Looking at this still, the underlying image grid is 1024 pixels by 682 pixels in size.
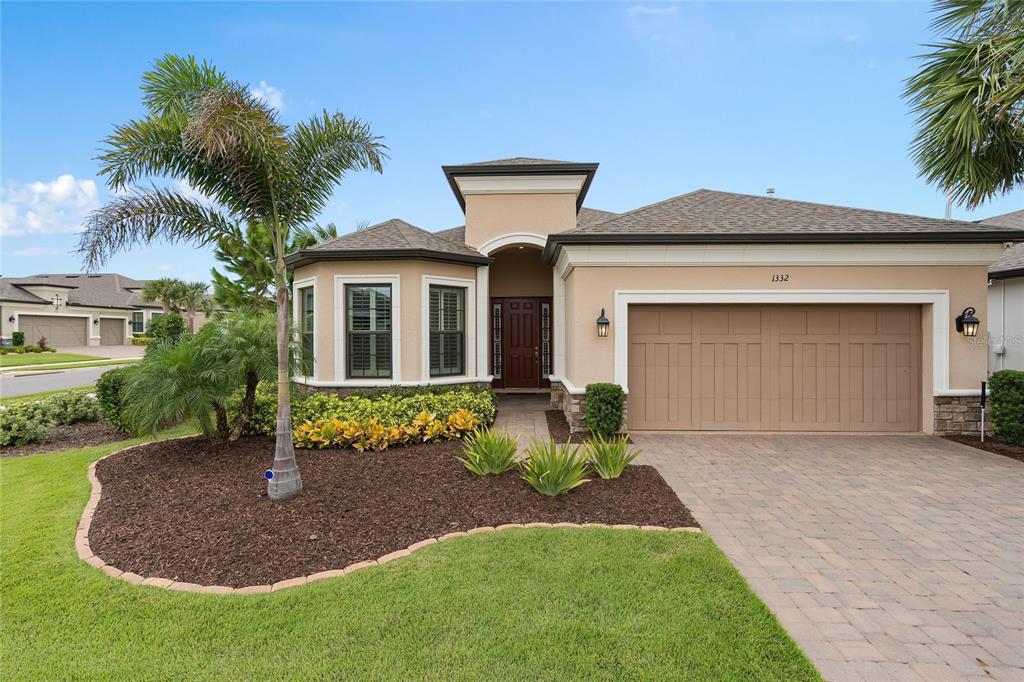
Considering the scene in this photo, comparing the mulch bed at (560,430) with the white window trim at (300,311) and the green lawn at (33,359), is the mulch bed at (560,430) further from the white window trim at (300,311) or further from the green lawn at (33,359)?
the green lawn at (33,359)

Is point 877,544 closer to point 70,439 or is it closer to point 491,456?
point 491,456

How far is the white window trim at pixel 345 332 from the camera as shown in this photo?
8578mm

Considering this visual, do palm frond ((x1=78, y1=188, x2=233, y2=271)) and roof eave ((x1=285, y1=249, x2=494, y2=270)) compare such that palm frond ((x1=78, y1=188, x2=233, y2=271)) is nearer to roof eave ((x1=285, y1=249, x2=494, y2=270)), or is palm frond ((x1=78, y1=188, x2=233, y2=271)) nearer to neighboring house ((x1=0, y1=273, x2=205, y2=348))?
roof eave ((x1=285, y1=249, x2=494, y2=270))

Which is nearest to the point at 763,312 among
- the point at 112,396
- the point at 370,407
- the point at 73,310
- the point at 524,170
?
the point at 524,170

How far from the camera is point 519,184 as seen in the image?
10023 mm

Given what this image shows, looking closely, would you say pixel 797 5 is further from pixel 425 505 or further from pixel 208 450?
pixel 208 450

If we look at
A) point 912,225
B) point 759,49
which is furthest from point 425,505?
point 759,49

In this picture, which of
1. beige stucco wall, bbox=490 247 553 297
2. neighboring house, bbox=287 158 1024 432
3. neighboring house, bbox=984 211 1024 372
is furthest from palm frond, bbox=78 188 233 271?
neighboring house, bbox=984 211 1024 372

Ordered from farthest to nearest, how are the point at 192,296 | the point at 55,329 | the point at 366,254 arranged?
1. the point at 55,329
2. the point at 192,296
3. the point at 366,254

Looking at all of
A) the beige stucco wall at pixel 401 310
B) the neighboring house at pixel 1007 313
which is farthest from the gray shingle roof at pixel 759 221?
the beige stucco wall at pixel 401 310

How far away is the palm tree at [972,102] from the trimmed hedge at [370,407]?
8044mm

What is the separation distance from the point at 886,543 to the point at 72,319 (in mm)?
48438

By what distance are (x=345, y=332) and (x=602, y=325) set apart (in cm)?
508

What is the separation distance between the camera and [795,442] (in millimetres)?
7172
